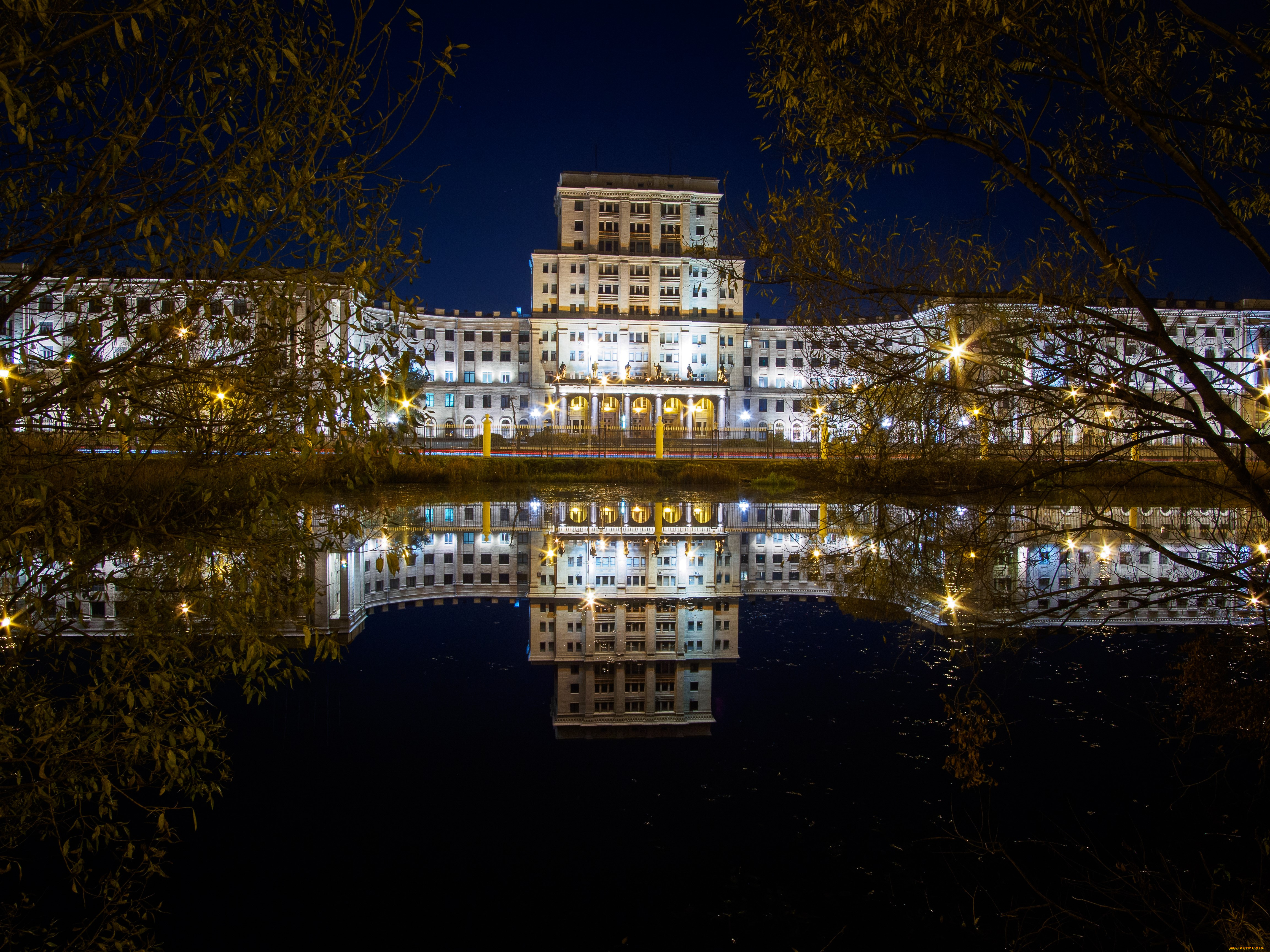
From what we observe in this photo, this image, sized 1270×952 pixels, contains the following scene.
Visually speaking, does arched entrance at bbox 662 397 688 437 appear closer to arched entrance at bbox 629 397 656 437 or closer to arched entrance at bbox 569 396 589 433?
arched entrance at bbox 629 397 656 437

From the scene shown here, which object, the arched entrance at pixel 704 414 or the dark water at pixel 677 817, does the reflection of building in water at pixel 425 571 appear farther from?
the arched entrance at pixel 704 414

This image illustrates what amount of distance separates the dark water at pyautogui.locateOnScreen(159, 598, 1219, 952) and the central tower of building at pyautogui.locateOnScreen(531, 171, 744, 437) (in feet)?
198

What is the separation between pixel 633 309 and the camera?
69375 mm

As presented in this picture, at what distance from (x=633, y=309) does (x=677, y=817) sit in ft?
220

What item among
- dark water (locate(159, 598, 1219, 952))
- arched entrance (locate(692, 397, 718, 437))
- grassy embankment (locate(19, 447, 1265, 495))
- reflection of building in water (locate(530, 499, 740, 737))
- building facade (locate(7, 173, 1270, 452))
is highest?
building facade (locate(7, 173, 1270, 452))

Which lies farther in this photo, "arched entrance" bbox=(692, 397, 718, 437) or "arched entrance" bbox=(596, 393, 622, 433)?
"arched entrance" bbox=(692, 397, 718, 437)

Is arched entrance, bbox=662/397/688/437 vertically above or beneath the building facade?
beneath

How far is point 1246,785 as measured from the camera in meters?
4.60

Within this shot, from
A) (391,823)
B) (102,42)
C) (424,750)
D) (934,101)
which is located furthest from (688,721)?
(102,42)

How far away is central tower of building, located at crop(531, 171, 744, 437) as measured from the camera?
67500 mm

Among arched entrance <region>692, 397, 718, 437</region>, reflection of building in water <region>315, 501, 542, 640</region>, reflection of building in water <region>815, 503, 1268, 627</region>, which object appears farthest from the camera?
arched entrance <region>692, 397, 718, 437</region>

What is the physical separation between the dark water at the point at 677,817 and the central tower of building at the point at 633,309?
60.5 metres

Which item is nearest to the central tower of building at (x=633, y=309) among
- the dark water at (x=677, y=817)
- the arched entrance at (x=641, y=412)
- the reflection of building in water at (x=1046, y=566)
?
the arched entrance at (x=641, y=412)

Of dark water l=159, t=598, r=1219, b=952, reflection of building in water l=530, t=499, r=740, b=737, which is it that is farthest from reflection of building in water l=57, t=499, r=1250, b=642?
dark water l=159, t=598, r=1219, b=952
